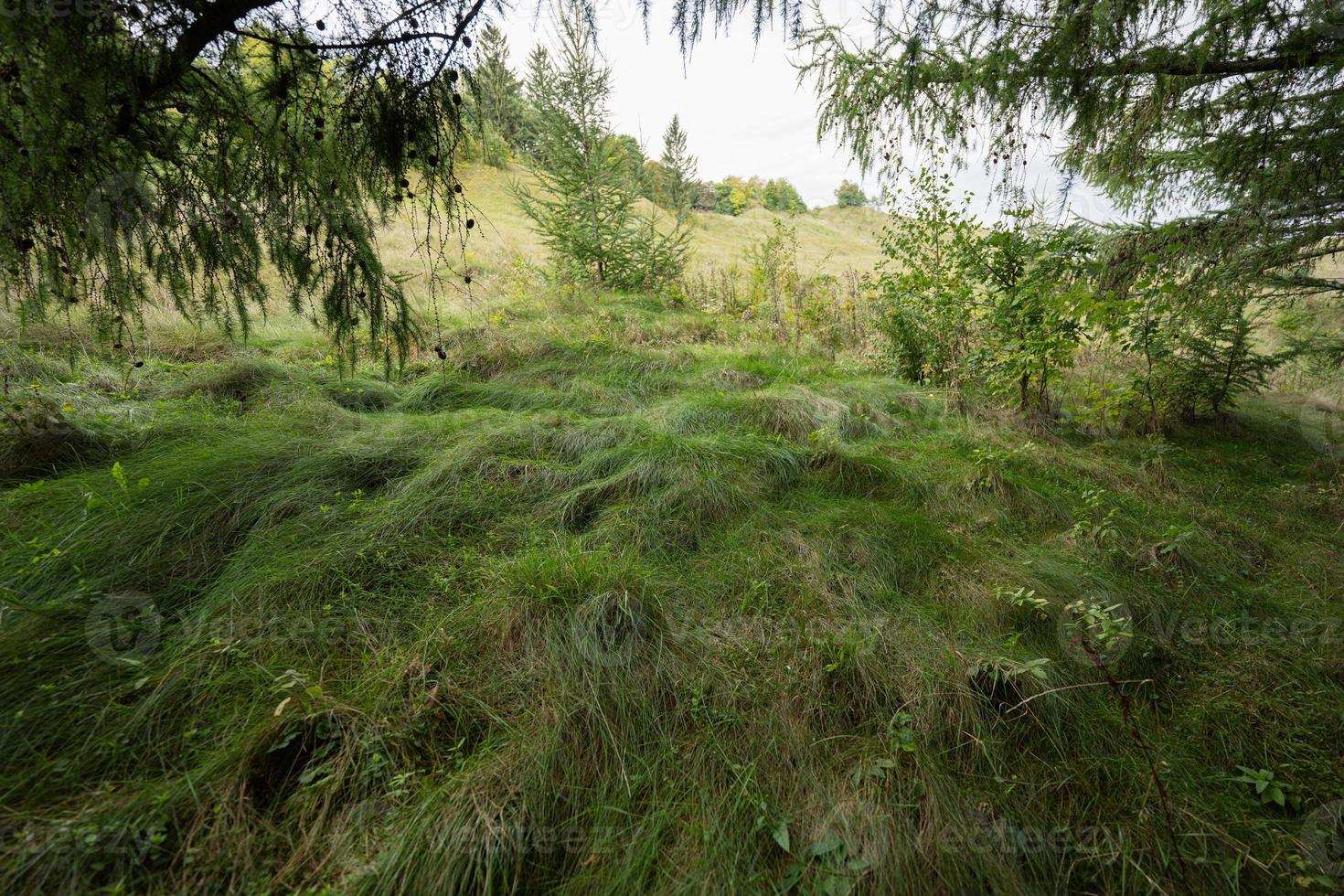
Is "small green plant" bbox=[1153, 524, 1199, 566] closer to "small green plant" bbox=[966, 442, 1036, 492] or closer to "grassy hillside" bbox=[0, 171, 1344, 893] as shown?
"grassy hillside" bbox=[0, 171, 1344, 893]

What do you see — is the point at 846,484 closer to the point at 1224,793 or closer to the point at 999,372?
the point at 1224,793

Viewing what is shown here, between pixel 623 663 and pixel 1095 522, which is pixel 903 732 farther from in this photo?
pixel 1095 522

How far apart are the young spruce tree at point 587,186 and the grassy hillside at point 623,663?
6219 millimetres

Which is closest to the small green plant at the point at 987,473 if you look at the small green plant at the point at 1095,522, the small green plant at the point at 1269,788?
the small green plant at the point at 1095,522

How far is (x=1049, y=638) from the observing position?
2.04 m

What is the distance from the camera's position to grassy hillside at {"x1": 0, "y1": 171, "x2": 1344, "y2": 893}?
4.10 ft

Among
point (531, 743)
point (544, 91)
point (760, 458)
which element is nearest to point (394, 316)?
point (531, 743)

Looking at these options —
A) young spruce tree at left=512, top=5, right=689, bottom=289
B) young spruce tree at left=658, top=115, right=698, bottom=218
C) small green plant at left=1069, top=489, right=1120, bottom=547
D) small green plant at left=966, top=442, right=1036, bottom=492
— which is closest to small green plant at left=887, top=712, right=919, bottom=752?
small green plant at left=1069, top=489, right=1120, bottom=547

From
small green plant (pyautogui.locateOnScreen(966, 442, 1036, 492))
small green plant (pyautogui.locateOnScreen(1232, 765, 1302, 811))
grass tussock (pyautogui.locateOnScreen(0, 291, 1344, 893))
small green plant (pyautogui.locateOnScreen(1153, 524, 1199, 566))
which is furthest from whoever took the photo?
small green plant (pyautogui.locateOnScreen(966, 442, 1036, 492))

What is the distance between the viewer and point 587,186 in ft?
27.2

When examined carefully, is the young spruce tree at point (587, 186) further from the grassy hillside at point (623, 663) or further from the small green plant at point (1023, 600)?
the small green plant at point (1023, 600)

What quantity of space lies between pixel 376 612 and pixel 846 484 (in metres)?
2.76

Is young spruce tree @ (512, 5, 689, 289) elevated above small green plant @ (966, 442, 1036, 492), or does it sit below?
above

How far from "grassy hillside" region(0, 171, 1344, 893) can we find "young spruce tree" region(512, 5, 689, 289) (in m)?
6.22
